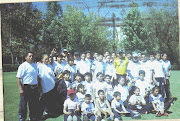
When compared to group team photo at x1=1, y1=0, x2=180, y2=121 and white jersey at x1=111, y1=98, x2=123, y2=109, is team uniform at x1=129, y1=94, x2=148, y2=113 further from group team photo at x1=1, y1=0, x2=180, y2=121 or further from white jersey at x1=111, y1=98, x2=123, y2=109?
white jersey at x1=111, y1=98, x2=123, y2=109

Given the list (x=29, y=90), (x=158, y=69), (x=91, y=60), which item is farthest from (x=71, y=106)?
(x=158, y=69)

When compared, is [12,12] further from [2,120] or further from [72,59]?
[2,120]

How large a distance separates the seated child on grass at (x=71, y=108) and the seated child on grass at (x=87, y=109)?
0.11 meters

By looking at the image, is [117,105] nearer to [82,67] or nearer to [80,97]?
[80,97]

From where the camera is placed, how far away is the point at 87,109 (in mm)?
4645

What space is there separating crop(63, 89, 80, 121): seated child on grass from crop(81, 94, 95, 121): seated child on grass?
106 millimetres

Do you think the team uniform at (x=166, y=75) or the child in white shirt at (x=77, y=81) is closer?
the child in white shirt at (x=77, y=81)

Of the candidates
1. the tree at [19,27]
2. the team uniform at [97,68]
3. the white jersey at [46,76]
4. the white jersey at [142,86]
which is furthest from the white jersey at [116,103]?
the tree at [19,27]

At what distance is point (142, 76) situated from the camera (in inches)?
191

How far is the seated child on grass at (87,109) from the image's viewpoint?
4.63m

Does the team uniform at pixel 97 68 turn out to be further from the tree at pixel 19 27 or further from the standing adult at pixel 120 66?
the tree at pixel 19 27

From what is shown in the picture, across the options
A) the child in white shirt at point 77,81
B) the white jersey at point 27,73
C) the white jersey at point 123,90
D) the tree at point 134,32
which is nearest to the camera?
the white jersey at point 27,73

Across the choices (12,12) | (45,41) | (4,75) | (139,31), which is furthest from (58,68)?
(139,31)

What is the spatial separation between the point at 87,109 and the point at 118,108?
1.77ft
